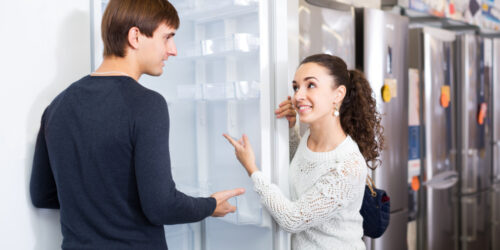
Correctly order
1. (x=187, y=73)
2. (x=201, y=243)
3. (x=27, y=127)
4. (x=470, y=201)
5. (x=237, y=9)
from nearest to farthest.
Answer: (x=27, y=127)
(x=237, y=9)
(x=187, y=73)
(x=201, y=243)
(x=470, y=201)

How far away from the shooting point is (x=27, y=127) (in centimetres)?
107

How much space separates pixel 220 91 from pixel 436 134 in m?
1.98

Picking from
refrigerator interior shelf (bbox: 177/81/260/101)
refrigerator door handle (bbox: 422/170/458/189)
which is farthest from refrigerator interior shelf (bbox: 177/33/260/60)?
refrigerator door handle (bbox: 422/170/458/189)

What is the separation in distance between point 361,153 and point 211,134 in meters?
0.59

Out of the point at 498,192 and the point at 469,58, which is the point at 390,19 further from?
the point at 498,192

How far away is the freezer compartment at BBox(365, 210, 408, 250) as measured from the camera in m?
2.46

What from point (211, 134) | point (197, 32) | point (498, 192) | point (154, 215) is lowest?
point (498, 192)

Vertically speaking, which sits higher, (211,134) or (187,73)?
(187,73)

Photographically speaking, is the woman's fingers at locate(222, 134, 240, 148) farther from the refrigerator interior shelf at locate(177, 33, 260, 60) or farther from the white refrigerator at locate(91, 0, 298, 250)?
the refrigerator interior shelf at locate(177, 33, 260, 60)

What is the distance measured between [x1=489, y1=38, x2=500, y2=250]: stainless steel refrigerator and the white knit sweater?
2589 millimetres

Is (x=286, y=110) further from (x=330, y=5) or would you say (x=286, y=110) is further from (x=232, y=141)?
(x=330, y=5)

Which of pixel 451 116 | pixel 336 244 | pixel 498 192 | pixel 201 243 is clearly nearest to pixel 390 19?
pixel 451 116

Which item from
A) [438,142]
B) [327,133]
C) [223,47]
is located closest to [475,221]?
[438,142]

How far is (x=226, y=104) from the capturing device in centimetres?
163
